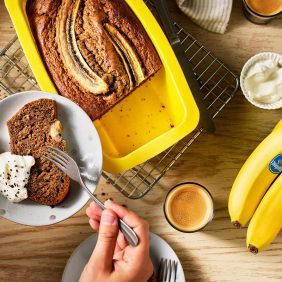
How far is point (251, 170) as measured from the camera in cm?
148

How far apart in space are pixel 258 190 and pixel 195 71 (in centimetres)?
40

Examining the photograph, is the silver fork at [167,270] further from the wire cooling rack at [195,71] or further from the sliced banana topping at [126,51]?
the sliced banana topping at [126,51]

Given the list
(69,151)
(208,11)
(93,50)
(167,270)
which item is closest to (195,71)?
(208,11)

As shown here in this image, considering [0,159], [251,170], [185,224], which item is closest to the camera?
[0,159]

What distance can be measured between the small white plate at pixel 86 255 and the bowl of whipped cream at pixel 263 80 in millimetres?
479

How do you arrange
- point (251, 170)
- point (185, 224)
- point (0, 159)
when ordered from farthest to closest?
1. point (185, 224)
2. point (251, 170)
3. point (0, 159)

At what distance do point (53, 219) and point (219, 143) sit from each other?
0.55 m

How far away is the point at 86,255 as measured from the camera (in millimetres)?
1538

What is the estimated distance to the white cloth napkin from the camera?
5.16 ft

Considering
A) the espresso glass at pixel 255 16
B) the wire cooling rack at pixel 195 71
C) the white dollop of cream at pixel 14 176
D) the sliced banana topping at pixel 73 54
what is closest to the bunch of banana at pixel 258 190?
the wire cooling rack at pixel 195 71

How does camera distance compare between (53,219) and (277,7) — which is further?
(277,7)

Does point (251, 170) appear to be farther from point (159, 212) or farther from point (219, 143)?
point (159, 212)

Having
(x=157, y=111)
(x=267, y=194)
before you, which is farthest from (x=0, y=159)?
(x=267, y=194)

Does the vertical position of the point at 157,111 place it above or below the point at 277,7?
below
